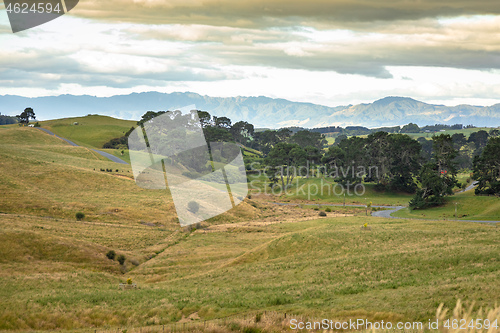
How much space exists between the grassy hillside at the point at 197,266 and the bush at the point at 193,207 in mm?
3308

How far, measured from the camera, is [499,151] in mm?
85625

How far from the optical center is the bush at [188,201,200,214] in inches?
2766

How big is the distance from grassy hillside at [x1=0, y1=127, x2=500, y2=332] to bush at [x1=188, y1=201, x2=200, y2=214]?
10.9 ft

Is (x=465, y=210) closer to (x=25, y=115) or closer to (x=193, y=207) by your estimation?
(x=193, y=207)

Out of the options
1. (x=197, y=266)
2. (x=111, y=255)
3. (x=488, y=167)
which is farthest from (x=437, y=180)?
(x=111, y=255)

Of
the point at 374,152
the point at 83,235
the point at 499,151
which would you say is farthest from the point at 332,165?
the point at 83,235

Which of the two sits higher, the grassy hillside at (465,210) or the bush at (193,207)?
the bush at (193,207)

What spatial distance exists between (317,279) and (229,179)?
96157 mm

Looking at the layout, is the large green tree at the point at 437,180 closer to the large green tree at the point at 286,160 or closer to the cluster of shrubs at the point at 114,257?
the large green tree at the point at 286,160

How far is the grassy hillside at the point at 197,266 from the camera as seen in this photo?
68.8ft

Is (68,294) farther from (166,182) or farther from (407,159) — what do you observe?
(407,159)

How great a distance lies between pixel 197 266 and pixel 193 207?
2996cm

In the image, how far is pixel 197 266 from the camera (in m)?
41.1

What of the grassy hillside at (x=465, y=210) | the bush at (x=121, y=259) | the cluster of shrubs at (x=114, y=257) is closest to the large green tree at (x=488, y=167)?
the grassy hillside at (x=465, y=210)
